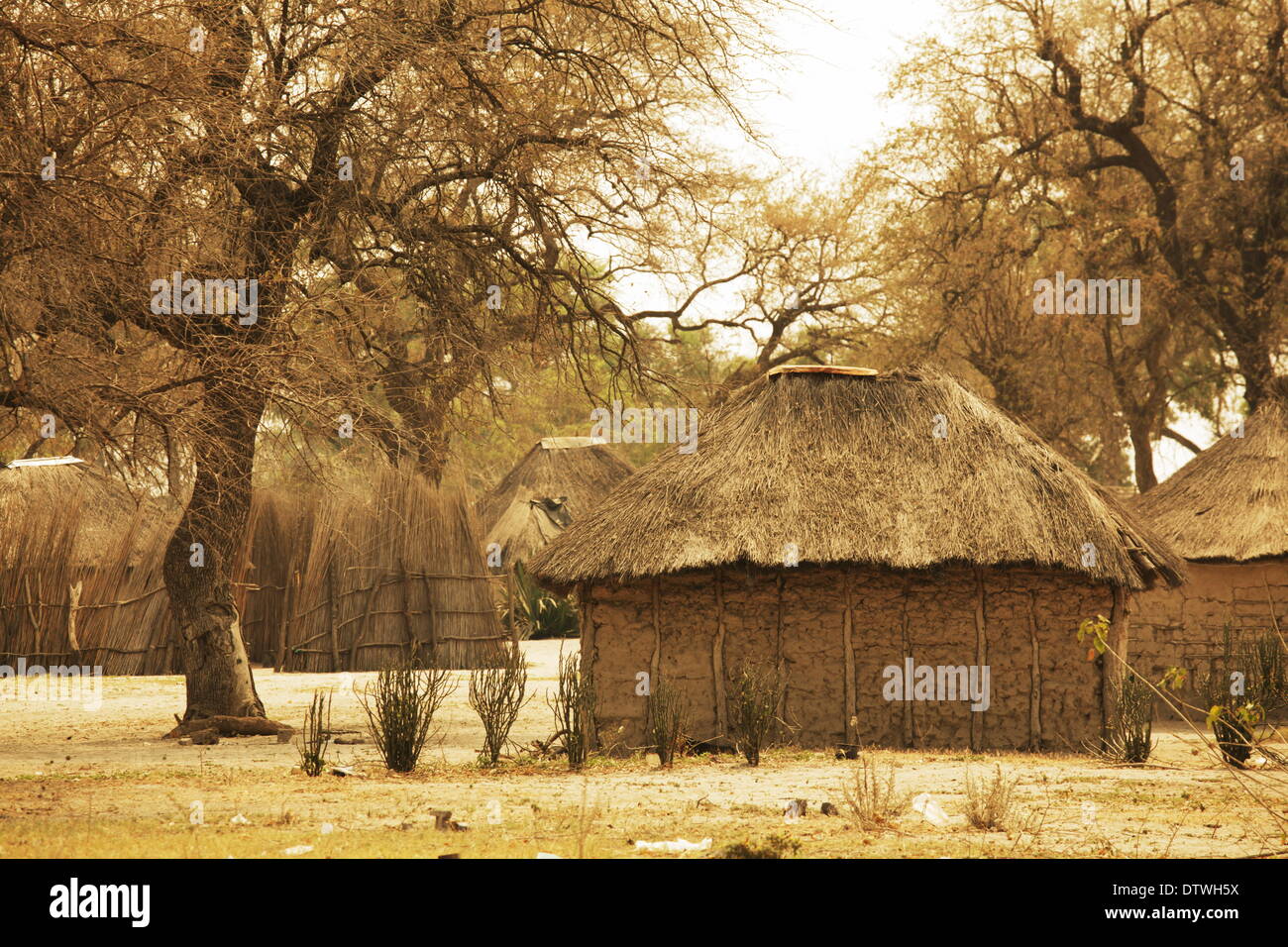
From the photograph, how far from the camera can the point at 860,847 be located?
7008mm

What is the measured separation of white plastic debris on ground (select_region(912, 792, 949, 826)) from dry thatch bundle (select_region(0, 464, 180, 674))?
12.9 m

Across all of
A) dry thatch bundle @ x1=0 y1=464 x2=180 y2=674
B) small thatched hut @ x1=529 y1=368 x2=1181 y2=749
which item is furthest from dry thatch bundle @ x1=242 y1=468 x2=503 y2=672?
small thatched hut @ x1=529 y1=368 x2=1181 y2=749

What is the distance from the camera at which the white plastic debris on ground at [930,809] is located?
7800 mm

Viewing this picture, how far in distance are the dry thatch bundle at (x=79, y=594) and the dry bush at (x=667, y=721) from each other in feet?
29.5

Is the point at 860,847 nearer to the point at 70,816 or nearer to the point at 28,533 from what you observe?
the point at 70,816

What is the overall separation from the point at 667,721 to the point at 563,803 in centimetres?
248

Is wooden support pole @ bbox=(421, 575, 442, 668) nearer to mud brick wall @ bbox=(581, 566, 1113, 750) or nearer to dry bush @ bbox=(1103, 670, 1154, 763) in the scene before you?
mud brick wall @ bbox=(581, 566, 1113, 750)

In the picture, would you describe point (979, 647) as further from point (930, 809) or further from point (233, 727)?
point (233, 727)

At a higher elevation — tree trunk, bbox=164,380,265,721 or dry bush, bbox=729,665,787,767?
tree trunk, bbox=164,380,265,721

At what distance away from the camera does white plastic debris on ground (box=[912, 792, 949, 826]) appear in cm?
780

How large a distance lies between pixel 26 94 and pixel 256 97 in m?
3.25

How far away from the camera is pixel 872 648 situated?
40.4 feet

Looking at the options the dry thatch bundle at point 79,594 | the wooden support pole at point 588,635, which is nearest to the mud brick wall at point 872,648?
the wooden support pole at point 588,635
